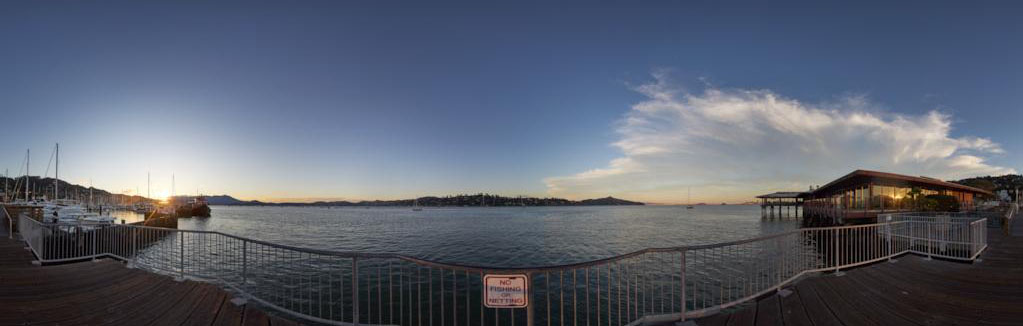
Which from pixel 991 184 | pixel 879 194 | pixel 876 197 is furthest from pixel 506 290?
pixel 991 184

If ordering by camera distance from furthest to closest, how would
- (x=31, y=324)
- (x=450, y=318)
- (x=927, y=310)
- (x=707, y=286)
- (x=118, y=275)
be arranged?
(x=707, y=286), (x=450, y=318), (x=118, y=275), (x=927, y=310), (x=31, y=324)

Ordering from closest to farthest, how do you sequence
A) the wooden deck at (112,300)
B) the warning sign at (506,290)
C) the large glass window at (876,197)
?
the warning sign at (506,290) → the wooden deck at (112,300) → the large glass window at (876,197)

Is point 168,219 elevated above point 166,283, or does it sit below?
below

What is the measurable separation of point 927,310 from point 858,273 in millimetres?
2455

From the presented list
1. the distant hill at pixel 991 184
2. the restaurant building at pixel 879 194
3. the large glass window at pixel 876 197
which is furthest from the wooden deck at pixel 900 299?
the distant hill at pixel 991 184

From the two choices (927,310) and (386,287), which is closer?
(927,310)

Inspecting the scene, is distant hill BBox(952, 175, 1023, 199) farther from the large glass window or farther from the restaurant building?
the large glass window

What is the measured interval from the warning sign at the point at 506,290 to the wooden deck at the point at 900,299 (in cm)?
274

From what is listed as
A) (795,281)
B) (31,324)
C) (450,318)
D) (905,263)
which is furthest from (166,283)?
(905,263)

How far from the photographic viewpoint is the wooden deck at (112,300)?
17.3 ft

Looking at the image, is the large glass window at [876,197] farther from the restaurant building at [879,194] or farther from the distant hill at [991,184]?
the distant hill at [991,184]

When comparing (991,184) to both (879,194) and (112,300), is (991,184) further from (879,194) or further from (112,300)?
(112,300)

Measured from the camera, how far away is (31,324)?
17.1 feet

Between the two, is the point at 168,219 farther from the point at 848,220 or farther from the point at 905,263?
the point at 848,220
